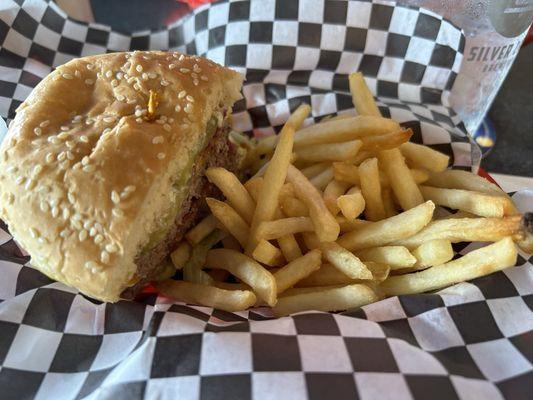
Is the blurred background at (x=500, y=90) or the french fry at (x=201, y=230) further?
the blurred background at (x=500, y=90)

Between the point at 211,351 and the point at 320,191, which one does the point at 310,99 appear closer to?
the point at 320,191

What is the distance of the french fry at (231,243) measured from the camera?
1.88 meters

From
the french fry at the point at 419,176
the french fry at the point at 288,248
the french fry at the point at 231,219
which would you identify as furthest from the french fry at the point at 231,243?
the french fry at the point at 419,176

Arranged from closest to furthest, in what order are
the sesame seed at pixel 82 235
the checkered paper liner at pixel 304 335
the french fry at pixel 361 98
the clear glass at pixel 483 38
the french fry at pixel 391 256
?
the checkered paper liner at pixel 304 335, the sesame seed at pixel 82 235, the french fry at pixel 391 256, the french fry at pixel 361 98, the clear glass at pixel 483 38

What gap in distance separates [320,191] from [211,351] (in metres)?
0.84

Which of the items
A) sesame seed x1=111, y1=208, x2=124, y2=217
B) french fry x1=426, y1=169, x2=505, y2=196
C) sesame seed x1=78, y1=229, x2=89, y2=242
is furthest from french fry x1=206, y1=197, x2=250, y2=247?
french fry x1=426, y1=169, x2=505, y2=196

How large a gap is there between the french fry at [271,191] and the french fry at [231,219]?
3 cm

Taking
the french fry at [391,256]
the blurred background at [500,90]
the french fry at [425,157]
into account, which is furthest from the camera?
the blurred background at [500,90]

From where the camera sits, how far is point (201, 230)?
1865mm

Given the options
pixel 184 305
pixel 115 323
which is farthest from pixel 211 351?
pixel 115 323

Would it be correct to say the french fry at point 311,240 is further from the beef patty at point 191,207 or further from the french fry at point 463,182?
the french fry at point 463,182

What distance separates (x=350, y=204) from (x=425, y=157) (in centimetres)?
52

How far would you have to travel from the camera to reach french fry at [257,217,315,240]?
164cm

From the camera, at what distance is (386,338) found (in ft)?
4.60
